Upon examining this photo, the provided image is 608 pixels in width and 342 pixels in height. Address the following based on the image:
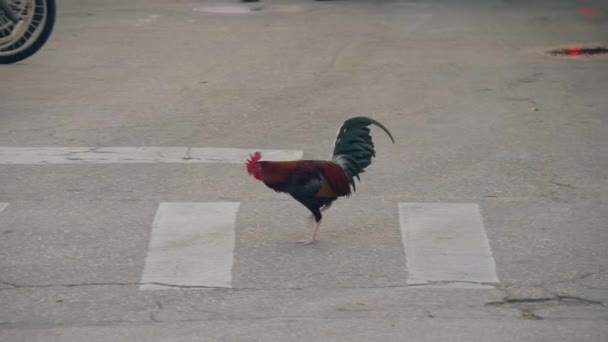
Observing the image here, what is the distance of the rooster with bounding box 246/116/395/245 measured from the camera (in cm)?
895

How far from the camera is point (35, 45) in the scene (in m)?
11.5

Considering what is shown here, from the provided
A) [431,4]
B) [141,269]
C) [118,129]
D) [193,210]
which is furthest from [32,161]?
[431,4]

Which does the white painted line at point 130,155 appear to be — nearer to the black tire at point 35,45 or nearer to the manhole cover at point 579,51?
the black tire at point 35,45

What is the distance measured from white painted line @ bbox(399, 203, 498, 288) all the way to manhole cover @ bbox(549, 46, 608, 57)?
743cm

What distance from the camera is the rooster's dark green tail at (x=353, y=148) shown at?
9375 mm

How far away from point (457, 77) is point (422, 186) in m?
4.91

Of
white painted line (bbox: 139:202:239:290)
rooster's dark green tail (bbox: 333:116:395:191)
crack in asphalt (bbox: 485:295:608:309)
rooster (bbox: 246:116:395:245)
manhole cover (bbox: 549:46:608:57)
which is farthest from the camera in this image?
manhole cover (bbox: 549:46:608:57)

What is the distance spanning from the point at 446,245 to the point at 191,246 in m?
1.86

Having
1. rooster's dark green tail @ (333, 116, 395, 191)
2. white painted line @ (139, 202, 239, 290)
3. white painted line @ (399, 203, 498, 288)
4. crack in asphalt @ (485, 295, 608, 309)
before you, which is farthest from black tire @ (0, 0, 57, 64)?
crack in asphalt @ (485, 295, 608, 309)

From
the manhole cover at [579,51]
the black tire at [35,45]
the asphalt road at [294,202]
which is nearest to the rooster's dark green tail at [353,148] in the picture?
the asphalt road at [294,202]

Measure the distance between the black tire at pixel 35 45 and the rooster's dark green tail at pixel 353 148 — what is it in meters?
3.56

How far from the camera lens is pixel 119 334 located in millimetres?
7293

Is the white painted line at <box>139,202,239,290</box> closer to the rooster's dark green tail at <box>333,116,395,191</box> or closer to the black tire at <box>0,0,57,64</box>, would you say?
the rooster's dark green tail at <box>333,116,395,191</box>

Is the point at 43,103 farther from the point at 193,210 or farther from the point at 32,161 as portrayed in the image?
the point at 193,210
